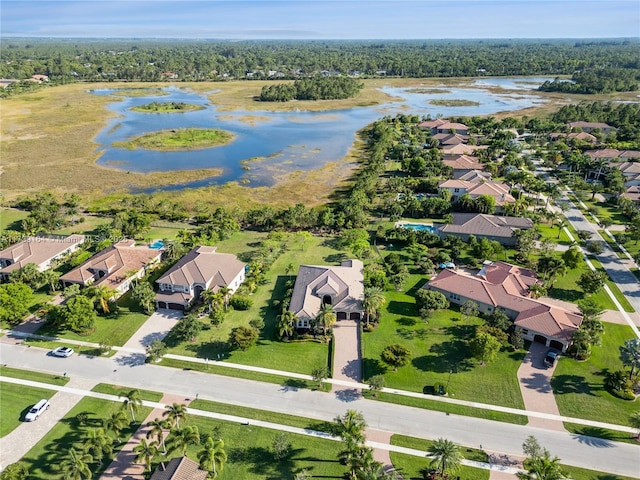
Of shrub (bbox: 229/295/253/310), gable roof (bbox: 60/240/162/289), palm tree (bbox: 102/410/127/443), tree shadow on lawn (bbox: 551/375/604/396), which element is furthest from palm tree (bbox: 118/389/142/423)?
tree shadow on lawn (bbox: 551/375/604/396)

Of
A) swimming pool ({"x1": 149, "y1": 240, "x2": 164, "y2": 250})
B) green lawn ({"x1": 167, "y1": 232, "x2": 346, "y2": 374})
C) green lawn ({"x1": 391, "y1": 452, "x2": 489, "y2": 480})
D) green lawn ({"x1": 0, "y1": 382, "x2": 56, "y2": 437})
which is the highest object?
swimming pool ({"x1": 149, "y1": 240, "x2": 164, "y2": 250})

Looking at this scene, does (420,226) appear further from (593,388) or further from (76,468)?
(76,468)

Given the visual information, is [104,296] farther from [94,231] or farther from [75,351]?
[94,231]

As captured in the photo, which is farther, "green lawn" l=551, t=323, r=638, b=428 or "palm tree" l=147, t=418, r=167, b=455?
"green lawn" l=551, t=323, r=638, b=428

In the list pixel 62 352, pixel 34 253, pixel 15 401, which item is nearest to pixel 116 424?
pixel 15 401

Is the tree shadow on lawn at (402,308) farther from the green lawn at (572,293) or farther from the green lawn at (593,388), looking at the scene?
the green lawn at (572,293)

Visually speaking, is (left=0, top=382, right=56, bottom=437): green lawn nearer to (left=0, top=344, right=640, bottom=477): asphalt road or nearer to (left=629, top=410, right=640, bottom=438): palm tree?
(left=0, top=344, right=640, bottom=477): asphalt road

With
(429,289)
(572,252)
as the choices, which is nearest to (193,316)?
(429,289)
